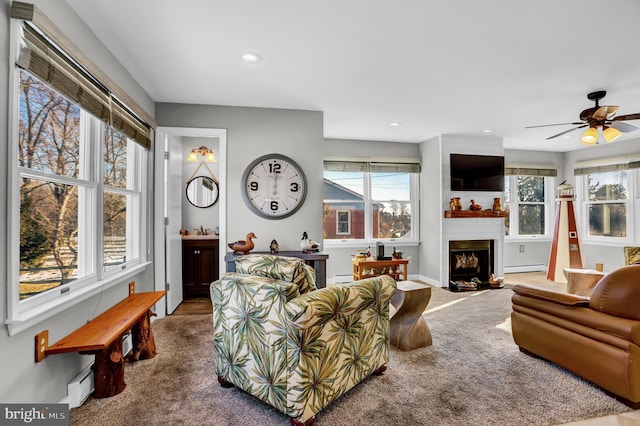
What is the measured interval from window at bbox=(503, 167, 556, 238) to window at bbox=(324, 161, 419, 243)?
207cm

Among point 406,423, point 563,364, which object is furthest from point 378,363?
point 563,364

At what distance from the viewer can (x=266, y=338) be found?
181cm

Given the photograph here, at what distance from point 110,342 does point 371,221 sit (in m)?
4.47

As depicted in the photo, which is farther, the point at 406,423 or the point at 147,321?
the point at 147,321

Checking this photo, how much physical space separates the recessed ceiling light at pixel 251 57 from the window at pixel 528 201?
5459 mm

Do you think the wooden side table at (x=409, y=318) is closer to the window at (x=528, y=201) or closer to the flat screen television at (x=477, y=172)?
the flat screen television at (x=477, y=172)

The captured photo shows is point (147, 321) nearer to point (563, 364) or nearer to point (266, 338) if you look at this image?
point (266, 338)

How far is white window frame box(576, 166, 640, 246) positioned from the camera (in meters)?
5.41

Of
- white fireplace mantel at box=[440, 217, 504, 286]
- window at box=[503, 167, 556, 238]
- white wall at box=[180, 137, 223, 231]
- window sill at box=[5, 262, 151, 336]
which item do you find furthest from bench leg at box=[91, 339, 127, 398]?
window at box=[503, 167, 556, 238]

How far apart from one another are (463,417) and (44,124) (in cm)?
291

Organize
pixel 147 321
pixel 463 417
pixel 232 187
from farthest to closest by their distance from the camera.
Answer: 1. pixel 232 187
2. pixel 147 321
3. pixel 463 417

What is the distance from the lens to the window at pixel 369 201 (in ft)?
18.4

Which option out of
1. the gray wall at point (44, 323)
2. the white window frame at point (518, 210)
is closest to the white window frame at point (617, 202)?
the white window frame at point (518, 210)

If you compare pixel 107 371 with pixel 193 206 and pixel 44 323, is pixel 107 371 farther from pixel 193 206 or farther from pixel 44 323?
pixel 193 206
